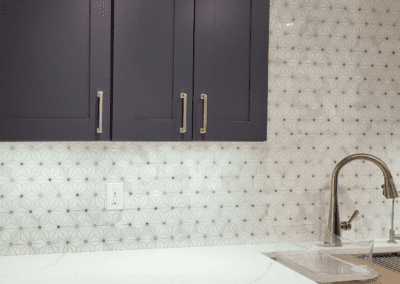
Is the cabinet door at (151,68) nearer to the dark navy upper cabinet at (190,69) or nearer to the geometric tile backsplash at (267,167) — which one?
the dark navy upper cabinet at (190,69)

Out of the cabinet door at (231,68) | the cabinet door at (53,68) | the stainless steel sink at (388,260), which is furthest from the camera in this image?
the stainless steel sink at (388,260)

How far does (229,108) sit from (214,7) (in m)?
0.39

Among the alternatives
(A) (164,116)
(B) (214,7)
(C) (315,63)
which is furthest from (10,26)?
(C) (315,63)

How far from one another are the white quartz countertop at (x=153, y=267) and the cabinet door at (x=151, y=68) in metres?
0.51

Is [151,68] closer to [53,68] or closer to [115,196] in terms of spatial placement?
[53,68]

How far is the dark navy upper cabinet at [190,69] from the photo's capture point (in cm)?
140

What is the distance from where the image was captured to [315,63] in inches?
77.9

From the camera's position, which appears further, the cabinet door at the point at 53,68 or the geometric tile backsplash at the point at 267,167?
the geometric tile backsplash at the point at 267,167

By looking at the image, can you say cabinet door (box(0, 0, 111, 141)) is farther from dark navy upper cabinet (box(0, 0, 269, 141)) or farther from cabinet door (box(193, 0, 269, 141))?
cabinet door (box(193, 0, 269, 141))

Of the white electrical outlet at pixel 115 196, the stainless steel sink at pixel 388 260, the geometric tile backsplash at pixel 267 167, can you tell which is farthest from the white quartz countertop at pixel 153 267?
the stainless steel sink at pixel 388 260

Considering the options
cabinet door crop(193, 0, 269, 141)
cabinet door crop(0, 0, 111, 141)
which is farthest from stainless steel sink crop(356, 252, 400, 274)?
cabinet door crop(0, 0, 111, 141)

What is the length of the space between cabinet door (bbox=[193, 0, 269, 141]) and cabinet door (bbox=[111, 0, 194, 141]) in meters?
0.04

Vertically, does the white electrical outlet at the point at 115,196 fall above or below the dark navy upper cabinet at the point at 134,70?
below

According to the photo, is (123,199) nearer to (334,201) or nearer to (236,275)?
(236,275)
